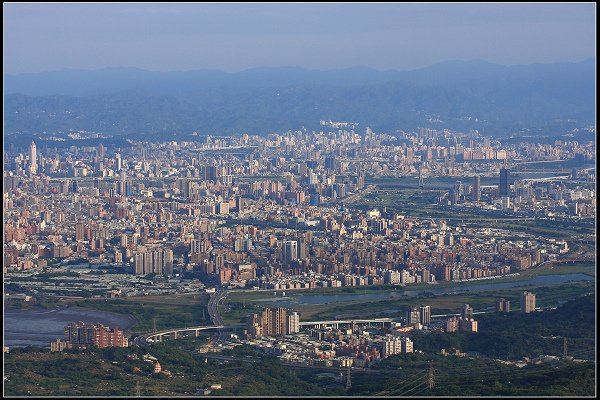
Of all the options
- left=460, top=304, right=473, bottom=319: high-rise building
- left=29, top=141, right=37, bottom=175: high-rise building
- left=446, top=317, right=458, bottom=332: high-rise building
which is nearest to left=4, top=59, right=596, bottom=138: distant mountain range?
left=29, top=141, right=37, bottom=175: high-rise building

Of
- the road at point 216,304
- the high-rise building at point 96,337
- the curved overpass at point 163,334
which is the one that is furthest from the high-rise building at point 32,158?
the high-rise building at point 96,337

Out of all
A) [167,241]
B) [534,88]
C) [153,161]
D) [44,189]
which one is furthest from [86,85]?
[167,241]

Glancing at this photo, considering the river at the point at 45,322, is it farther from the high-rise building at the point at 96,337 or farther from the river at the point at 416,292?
the river at the point at 416,292

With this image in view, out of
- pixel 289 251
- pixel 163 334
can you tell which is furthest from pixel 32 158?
pixel 163 334

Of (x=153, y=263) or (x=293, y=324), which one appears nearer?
(x=293, y=324)

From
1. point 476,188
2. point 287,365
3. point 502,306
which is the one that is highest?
point 476,188

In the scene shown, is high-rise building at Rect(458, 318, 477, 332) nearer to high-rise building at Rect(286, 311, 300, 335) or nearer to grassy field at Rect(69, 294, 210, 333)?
high-rise building at Rect(286, 311, 300, 335)

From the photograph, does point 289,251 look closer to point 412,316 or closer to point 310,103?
point 412,316

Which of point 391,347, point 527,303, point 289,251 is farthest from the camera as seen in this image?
point 289,251
